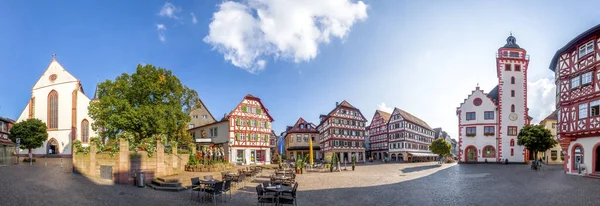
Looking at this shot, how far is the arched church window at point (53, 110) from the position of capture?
167 feet

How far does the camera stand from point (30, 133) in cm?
4572

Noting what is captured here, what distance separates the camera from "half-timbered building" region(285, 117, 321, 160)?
55791 mm

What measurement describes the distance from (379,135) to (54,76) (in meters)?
58.6

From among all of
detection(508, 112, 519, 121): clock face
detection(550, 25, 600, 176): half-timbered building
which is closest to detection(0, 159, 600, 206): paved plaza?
detection(550, 25, 600, 176): half-timbered building

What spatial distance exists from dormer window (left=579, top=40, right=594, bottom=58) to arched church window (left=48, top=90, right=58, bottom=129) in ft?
204

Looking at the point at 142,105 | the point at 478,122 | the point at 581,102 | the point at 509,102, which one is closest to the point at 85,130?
the point at 142,105

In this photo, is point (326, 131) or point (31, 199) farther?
point (326, 131)

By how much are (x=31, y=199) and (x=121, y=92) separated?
2055cm

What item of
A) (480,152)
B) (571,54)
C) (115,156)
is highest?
(571,54)

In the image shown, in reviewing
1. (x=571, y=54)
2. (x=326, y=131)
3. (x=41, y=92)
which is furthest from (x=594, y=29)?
(x=41, y=92)

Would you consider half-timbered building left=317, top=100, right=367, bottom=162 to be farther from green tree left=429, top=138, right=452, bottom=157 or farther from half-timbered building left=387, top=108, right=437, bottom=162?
green tree left=429, top=138, right=452, bottom=157

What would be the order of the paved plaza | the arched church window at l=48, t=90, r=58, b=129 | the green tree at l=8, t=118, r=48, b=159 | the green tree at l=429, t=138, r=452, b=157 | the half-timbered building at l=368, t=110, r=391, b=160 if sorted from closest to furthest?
the paved plaza → the green tree at l=8, t=118, r=48, b=159 → the arched church window at l=48, t=90, r=58, b=129 → the green tree at l=429, t=138, r=452, b=157 → the half-timbered building at l=368, t=110, r=391, b=160

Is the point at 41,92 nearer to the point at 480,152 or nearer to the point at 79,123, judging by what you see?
the point at 79,123

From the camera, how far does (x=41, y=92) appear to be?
2064 inches
